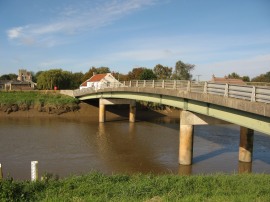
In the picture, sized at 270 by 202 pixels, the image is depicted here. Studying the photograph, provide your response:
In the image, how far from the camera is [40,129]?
33000 mm

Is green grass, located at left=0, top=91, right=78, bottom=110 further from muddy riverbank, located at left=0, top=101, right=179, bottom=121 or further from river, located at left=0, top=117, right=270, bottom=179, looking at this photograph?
river, located at left=0, top=117, right=270, bottom=179

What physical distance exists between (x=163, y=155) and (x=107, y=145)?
535cm

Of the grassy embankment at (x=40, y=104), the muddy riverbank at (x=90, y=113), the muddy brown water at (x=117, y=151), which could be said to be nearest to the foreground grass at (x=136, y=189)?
the muddy brown water at (x=117, y=151)

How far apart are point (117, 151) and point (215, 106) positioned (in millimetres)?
8949

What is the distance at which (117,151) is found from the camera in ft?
74.0

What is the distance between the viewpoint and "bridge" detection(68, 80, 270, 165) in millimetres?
12375

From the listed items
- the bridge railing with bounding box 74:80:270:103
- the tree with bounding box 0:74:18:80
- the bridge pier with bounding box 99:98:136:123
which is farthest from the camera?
the tree with bounding box 0:74:18:80

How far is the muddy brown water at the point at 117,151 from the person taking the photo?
1792 centimetres

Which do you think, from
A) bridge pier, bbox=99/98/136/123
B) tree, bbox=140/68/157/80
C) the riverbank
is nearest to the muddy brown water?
bridge pier, bbox=99/98/136/123

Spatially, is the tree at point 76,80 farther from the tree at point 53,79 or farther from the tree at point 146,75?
the tree at point 146,75

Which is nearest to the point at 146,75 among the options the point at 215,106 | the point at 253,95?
the point at 215,106

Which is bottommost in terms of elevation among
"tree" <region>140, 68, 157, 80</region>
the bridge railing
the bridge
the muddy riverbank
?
the muddy riverbank

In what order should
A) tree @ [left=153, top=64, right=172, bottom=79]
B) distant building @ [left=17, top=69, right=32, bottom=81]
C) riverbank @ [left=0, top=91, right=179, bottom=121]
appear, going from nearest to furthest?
riverbank @ [left=0, top=91, right=179, bottom=121] → tree @ [left=153, top=64, right=172, bottom=79] → distant building @ [left=17, top=69, right=32, bottom=81]

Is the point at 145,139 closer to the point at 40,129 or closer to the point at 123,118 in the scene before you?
the point at 40,129
